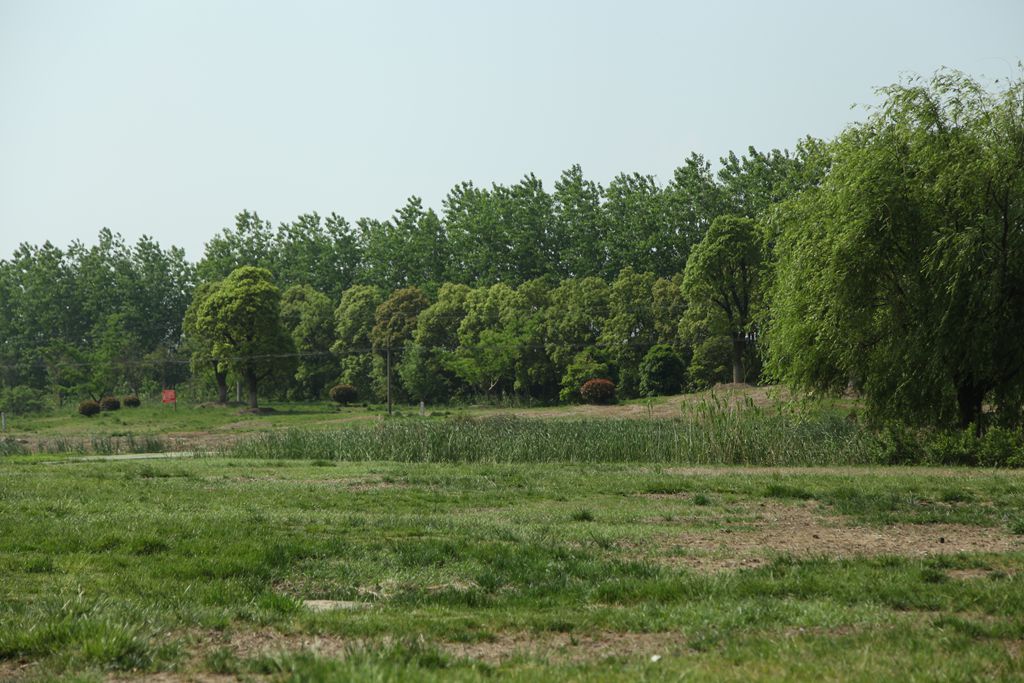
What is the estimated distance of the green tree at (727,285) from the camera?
5781cm

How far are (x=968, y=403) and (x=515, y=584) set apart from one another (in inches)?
752

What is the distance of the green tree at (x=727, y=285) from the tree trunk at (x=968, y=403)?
107 feet

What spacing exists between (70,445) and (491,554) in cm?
2877

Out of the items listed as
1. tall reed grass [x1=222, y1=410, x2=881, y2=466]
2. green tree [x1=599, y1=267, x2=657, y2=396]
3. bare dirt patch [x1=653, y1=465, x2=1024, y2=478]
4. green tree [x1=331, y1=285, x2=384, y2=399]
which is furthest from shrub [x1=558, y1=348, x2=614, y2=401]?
bare dirt patch [x1=653, y1=465, x2=1024, y2=478]

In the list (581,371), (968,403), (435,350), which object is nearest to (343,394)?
(435,350)

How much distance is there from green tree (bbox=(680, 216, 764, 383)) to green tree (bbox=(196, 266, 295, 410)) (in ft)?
91.9

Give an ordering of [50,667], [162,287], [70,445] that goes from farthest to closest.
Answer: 1. [162,287]
2. [70,445]
3. [50,667]

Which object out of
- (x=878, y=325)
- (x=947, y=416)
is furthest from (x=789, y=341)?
(x=947, y=416)

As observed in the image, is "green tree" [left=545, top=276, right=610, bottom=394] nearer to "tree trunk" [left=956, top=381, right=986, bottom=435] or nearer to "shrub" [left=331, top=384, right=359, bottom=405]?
"shrub" [left=331, top=384, right=359, bottom=405]

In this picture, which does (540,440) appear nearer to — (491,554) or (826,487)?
(826,487)

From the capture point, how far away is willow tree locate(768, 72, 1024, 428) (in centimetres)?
2269

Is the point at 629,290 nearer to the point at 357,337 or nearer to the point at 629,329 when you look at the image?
the point at 629,329

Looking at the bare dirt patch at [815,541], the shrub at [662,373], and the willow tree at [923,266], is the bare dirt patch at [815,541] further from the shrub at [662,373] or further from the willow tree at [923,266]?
the shrub at [662,373]

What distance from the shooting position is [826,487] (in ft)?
51.8
